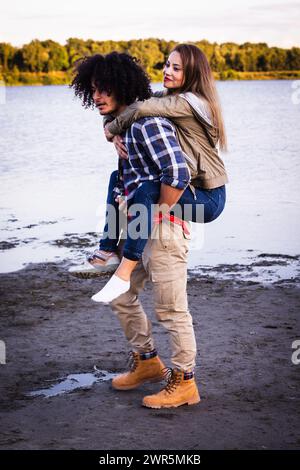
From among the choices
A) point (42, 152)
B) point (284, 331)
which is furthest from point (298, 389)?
point (42, 152)

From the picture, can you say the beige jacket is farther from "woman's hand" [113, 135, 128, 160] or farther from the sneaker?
the sneaker

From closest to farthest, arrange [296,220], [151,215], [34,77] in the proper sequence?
[151,215]
[296,220]
[34,77]

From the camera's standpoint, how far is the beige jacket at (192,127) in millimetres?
4422

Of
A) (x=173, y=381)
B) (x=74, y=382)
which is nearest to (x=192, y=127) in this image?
(x=173, y=381)

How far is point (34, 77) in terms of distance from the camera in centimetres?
10056

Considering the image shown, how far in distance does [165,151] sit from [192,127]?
30 centimetres

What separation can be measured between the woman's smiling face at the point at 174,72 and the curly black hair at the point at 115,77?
0.14 m

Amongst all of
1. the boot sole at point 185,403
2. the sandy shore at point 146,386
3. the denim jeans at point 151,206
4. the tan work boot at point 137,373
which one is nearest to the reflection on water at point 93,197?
the sandy shore at point 146,386

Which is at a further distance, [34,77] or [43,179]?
[34,77]

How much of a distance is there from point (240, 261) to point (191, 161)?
4952 millimetres

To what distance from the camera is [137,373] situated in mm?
5137

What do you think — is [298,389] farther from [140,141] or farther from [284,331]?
[140,141]

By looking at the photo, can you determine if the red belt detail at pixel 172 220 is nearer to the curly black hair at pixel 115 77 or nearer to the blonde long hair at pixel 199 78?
the blonde long hair at pixel 199 78

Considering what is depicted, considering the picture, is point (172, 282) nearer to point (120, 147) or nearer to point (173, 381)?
point (173, 381)
